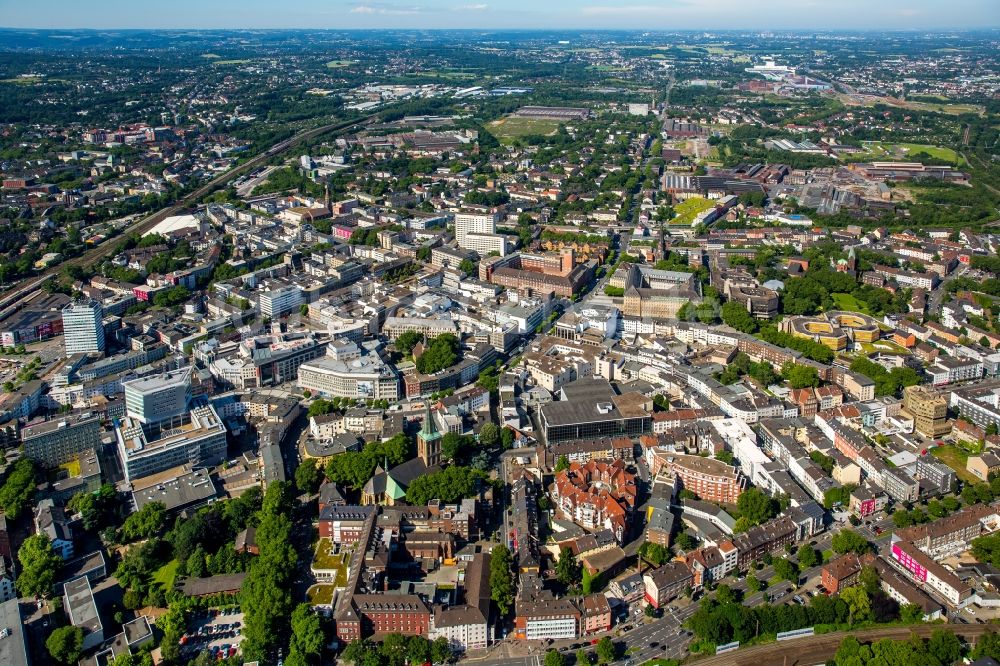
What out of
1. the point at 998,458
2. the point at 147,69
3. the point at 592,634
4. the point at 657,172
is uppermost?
the point at 147,69

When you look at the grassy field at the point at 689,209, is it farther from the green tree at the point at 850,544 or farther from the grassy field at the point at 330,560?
the grassy field at the point at 330,560

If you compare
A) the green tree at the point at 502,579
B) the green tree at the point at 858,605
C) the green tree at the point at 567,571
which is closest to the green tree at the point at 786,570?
the green tree at the point at 858,605

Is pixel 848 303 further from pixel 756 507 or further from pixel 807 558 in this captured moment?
pixel 807 558

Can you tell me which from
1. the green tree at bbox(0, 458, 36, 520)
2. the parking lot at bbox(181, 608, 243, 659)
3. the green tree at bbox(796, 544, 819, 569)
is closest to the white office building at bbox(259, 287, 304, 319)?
the green tree at bbox(0, 458, 36, 520)

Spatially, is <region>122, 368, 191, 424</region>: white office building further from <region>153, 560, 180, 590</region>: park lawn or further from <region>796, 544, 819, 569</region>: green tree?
<region>796, 544, 819, 569</region>: green tree

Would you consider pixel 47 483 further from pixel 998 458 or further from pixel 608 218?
pixel 608 218

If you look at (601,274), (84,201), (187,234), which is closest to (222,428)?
(601,274)
